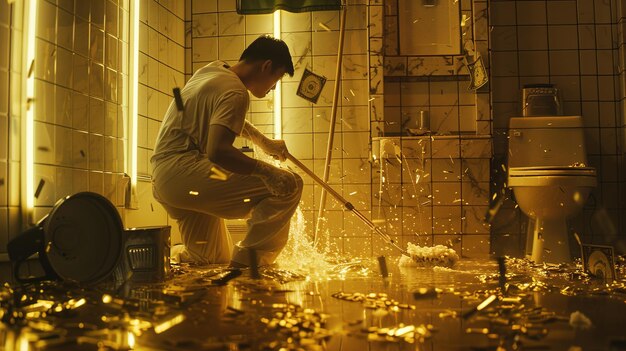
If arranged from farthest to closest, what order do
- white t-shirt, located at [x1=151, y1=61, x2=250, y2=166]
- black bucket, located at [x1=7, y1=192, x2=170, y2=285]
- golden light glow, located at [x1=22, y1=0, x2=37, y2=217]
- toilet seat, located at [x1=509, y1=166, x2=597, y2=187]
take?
toilet seat, located at [x1=509, y1=166, x2=597, y2=187]
white t-shirt, located at [x1=151, y1=61, x2=250, y2=166]
golden light glow, located at [x1=22, y1=0, x2=37, y2=217]
black bucket, located at [x1=7, y1=192, x2=170, y2=285]

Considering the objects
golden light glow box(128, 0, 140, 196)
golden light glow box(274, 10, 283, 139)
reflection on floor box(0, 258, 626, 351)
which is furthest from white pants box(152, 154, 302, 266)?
golden light glow box(274, 10, 283, 139)

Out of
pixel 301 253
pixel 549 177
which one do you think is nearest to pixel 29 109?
pixel 301 253

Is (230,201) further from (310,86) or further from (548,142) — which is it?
(548,142)

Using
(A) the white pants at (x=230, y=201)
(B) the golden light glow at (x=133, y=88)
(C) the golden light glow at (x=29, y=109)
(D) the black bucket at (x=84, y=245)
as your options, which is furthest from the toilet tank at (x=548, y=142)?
(C) the golden light glow at (x=29, y=109)

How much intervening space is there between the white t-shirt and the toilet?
5.85 ft

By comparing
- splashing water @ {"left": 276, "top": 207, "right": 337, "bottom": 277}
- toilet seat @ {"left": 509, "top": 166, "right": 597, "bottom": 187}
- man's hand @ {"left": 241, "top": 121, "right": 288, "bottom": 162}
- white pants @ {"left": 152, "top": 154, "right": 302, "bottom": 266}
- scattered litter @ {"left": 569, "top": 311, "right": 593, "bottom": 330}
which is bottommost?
scattered litter @ {"left": 569, "top": 311, "right": 593, "bottom": 330}

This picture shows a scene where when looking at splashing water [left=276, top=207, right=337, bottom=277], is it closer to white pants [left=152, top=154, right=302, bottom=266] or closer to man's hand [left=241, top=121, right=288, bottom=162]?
white pants [left=152, top=154, right=302, bottom=266]

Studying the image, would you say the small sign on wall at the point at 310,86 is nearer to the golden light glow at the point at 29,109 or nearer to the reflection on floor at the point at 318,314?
the reflection on floor at the point at 318,314

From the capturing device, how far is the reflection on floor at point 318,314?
1.40 metres

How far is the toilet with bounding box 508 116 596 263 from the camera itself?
141 inches

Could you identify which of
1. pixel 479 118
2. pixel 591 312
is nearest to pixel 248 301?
pixel 591 312

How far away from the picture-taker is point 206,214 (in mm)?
3109

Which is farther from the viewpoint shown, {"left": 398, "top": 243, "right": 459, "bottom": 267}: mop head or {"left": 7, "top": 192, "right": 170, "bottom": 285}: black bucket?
{"left": 398, "top": 243, "right": 459, "bottom": 267}: mop head

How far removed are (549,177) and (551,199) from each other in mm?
132
